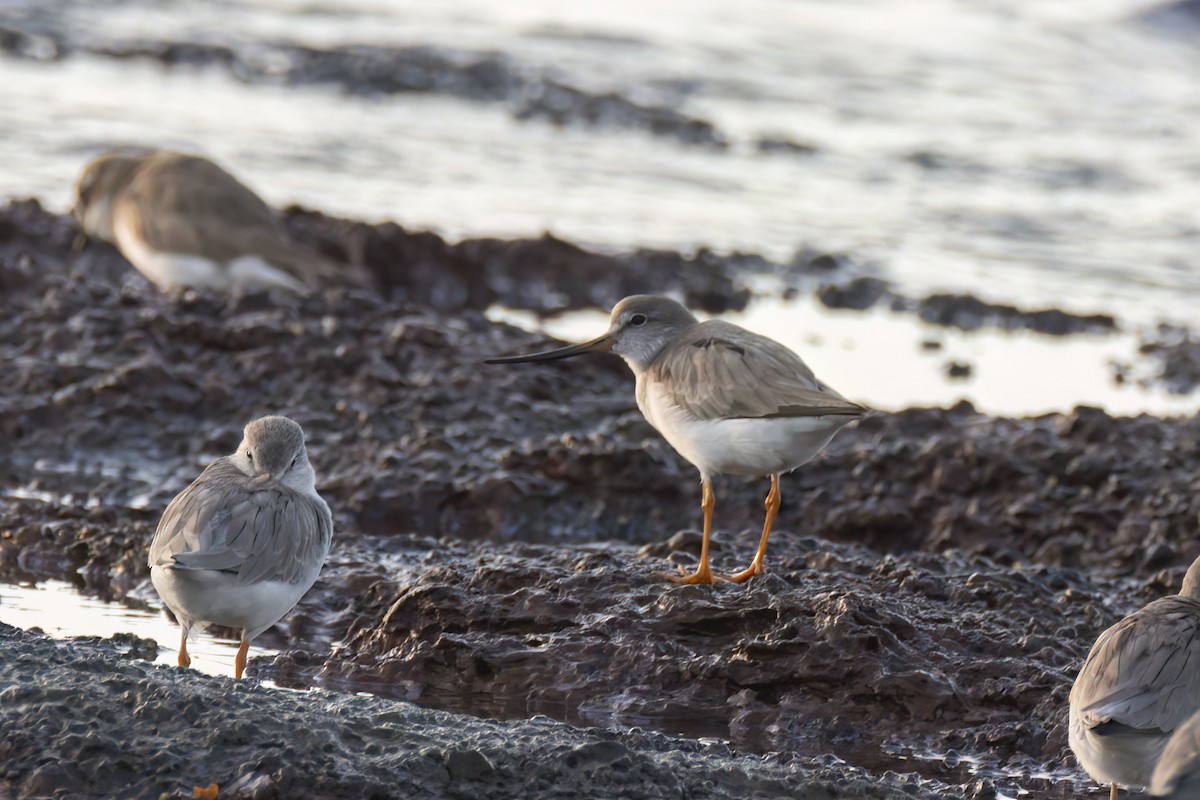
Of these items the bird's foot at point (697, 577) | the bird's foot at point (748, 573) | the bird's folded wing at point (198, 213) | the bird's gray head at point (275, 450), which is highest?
the bird's gray head at point (275, 450)

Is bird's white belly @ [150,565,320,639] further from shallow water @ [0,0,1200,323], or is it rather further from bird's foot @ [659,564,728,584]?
shallow water @ [0,0,1200,323]

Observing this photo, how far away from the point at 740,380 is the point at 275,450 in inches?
64.9

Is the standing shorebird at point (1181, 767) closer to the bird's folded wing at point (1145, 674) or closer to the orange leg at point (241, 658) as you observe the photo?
the bird's folded wing at point (1145, 674)

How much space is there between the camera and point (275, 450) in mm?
4695

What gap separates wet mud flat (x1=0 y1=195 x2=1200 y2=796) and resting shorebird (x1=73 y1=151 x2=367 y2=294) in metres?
0.57

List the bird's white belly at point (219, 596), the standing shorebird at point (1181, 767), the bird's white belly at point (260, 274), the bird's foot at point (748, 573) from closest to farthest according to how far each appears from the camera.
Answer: the standing shorebird at point (1181, 767) < the bird's white belly at point (219, 596) < the bird's foot at point (748, 573) < the bird's white belly at point (260, 274)

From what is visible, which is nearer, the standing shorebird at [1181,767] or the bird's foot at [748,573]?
the standing shorebird at [1181,767]

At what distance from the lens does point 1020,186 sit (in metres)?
15.5

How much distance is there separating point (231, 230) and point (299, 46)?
9.93 metres

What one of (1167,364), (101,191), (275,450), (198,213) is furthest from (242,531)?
(1167,364)

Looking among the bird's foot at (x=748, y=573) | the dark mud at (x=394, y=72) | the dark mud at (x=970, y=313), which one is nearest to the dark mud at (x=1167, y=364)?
the dark mud at (x=970, y=313)

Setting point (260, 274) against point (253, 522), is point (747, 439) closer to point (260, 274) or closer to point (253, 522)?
point (253, 522)

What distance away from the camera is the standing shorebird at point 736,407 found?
5.43m

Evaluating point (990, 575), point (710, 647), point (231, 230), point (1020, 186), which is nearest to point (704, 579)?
point (710, 647)
